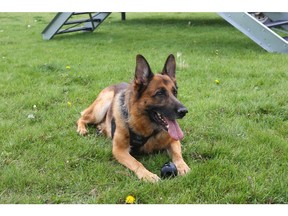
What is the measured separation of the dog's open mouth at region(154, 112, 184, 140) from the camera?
3.56 metres

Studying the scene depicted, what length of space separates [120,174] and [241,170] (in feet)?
3.69

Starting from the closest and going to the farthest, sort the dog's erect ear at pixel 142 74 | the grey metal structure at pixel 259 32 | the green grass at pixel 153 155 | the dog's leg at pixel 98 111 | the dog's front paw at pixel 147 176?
the green grass at pixel 153 155
the dog's front paw at pixel 147 176
the dog's erect ear at pixel 142 74
the dog's leg at pixel 98 111
the grey metal structure at pixel 259 32

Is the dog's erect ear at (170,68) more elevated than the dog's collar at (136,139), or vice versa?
the dog's erect ear at (170,68)

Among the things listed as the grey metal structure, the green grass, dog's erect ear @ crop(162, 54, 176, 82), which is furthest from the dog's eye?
the grey metal structure

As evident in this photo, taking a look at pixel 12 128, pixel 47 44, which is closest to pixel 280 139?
pixel 12 128

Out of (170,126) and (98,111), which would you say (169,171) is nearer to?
(170,126)

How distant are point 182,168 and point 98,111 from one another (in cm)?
172

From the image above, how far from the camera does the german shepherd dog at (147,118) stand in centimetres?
356

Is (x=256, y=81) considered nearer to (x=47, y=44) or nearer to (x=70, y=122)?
(x=70, y=122)

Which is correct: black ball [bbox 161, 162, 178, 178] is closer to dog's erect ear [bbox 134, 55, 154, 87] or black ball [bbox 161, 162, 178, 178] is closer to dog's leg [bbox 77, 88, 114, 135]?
dog's erect ear [bbox 134, 55, 154, 87]

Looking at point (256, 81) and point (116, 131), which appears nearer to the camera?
point (116, 131)

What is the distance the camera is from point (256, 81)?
625cm

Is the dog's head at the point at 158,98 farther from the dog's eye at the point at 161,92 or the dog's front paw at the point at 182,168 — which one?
the dog's front paw at the point at 182,168

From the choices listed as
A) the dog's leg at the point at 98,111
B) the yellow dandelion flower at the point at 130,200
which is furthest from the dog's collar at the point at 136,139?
the yellow dandelion flower at the point at 130,200
